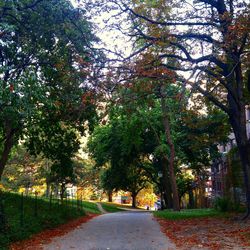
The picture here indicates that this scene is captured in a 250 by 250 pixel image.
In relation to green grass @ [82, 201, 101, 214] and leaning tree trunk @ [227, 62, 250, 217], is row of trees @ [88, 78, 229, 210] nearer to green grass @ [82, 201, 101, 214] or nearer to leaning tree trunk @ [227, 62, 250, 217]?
green grass @ [82, 201, 101, 214]

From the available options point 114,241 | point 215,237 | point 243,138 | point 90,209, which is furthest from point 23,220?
point 90,209

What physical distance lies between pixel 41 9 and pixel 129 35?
388cm

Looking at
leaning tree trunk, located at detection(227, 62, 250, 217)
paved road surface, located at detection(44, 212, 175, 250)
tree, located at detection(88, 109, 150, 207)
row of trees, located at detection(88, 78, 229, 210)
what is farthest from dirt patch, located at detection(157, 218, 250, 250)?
tree, located at detection(88, 109, 150, 207)

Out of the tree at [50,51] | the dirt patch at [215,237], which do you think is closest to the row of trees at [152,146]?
the dirt patch at [215,237]

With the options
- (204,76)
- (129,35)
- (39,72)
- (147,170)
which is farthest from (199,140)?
(147,170)

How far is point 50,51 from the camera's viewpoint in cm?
1591

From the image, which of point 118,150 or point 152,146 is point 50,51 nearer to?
point 118,150

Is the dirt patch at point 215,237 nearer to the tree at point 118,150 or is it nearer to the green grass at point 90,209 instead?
the tree at point 118,150

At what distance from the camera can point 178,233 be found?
13797 mm

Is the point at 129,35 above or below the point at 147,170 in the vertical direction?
above

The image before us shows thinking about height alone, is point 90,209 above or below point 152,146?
below

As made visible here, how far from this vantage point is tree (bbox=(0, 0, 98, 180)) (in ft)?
45.3

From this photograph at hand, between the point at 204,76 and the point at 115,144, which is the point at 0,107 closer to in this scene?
the point at 204,76

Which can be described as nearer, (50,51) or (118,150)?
(50,51)
